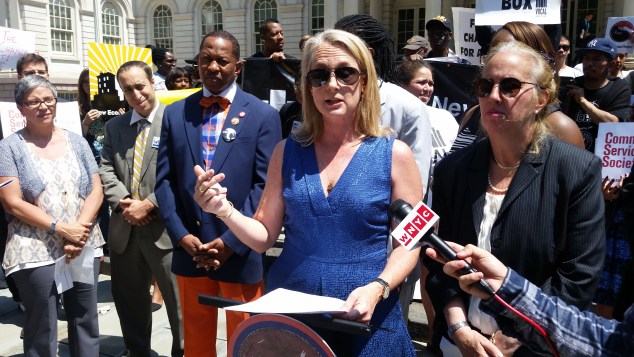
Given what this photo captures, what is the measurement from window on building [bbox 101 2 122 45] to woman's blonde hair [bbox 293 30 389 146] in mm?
28392

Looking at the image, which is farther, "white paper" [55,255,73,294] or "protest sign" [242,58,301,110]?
"protest sign" [242,58,301,110]

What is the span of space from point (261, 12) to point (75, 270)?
88.2 ft

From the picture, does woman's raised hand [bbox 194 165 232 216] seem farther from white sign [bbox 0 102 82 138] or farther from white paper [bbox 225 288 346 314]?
white sign [bbox 0 102 82 138]

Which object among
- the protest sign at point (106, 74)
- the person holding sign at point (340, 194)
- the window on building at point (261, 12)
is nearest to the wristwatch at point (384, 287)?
the person holding sign at point (340, 194)

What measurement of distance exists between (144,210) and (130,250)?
1.34 ft

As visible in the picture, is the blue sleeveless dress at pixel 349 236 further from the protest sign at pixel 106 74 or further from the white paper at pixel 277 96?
the protest sign at pixel 106 74

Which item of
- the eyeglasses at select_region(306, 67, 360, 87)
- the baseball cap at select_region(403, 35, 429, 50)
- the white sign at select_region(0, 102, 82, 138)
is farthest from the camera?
the baseball cap at select_region(403, 35, 429, 50)

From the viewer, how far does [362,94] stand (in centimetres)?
215

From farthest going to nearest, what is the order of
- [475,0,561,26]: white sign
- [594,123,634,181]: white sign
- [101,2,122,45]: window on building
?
[101,2,122,45]: window on building < [475,0,561,26]: white sign < [594,123,634,181]: white sign

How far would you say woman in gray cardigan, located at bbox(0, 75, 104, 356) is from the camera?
11.0ft

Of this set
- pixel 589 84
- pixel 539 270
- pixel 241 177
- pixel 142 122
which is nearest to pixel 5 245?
pixel 142 122

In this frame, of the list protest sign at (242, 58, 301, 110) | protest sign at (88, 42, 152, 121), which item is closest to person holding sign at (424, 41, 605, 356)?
protest sign at (242, 58, 301, 110)

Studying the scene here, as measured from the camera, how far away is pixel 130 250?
3.76 meters

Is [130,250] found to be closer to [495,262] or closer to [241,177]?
[241,177]
